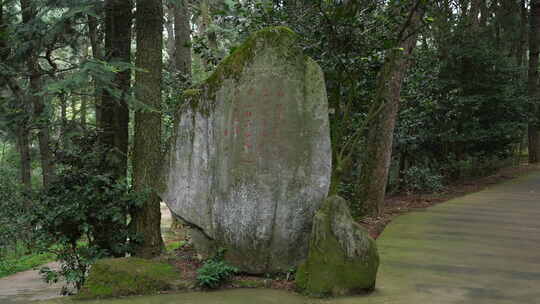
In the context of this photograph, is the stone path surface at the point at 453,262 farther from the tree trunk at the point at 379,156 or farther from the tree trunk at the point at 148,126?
the tree trunk at the point at 148,126

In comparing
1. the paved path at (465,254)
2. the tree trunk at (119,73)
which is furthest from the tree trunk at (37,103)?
the paved path at (465,254)

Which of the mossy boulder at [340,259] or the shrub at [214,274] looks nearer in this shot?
the mossy boulder at [340,259]

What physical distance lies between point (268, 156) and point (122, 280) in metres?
2.37

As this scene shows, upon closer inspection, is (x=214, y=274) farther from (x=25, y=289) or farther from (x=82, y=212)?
(x=25, y=289)

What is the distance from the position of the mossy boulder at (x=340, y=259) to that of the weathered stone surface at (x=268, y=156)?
78 cm

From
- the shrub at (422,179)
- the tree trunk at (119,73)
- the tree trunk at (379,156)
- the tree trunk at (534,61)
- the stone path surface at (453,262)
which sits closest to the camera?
the stone path surface at (453,262)

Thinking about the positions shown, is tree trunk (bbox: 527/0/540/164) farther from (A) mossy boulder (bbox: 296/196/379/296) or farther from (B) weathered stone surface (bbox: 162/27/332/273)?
(A) mossy boulder (bbox: 296/196/379/296)

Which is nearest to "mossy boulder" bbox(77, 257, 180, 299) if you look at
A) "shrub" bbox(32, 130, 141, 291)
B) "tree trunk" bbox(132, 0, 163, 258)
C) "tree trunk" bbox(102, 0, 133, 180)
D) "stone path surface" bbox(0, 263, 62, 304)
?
"shrub" bbox(32, 130, 141, 291)

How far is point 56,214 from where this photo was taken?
6.89 metres

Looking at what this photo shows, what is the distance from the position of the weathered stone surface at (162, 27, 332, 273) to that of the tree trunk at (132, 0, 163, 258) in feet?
5.20

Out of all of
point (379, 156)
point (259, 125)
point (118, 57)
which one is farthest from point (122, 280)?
point (379, 156)

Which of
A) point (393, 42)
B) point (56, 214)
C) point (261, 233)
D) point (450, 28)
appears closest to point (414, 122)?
point (450, 28)

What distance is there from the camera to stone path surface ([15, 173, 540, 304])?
529 cm

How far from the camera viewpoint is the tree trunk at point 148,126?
782cm
